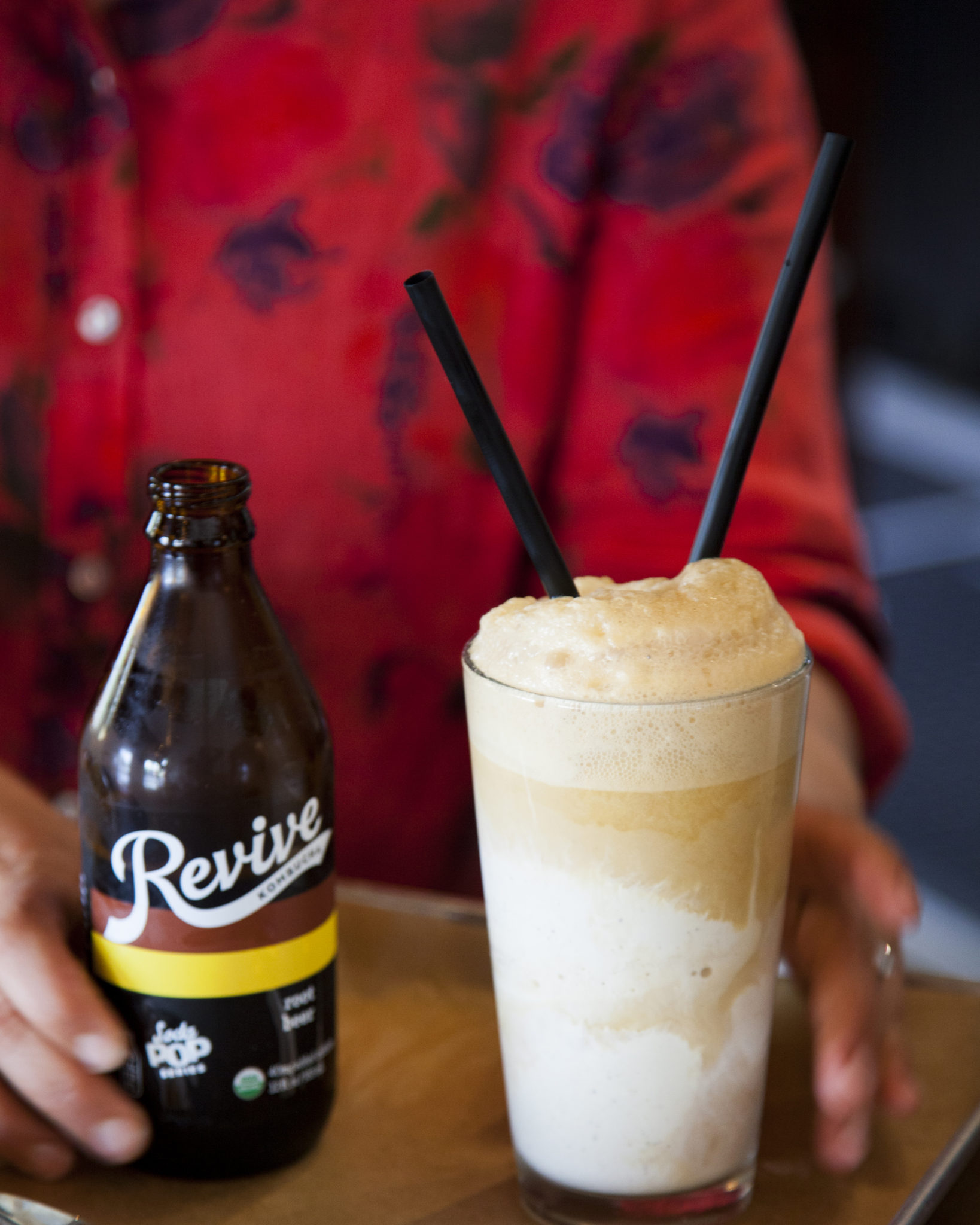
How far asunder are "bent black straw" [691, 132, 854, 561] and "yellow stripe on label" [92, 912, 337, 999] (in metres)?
0.28

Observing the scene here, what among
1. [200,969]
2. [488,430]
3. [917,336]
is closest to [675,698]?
[488,430]

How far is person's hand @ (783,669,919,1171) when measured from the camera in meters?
0.65

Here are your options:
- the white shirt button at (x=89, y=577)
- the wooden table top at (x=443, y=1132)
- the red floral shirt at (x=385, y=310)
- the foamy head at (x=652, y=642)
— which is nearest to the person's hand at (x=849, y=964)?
the wooden table top at (x=443, y=1132)

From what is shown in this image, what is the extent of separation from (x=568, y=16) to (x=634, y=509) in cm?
38

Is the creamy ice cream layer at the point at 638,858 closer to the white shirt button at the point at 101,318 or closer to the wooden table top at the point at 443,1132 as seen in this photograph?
the wooden table top at the point at 443,1132

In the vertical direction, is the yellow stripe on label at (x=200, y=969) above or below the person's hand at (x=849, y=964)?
above

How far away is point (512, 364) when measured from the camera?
1.12 m

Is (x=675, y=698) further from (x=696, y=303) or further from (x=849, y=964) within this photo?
(x=696, y=303)

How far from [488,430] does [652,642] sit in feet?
0.36

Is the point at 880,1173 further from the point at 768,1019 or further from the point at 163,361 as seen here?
the point at 163,361

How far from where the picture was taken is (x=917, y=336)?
158 inches

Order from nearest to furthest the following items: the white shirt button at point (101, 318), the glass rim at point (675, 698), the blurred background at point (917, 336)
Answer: the glass rim at point (675, 698)
the white shirt button at point (101, 318)
the blurred background at point (917, 336)

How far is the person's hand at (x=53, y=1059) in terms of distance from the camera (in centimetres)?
62

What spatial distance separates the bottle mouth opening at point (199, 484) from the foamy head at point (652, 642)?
0.41 ft
